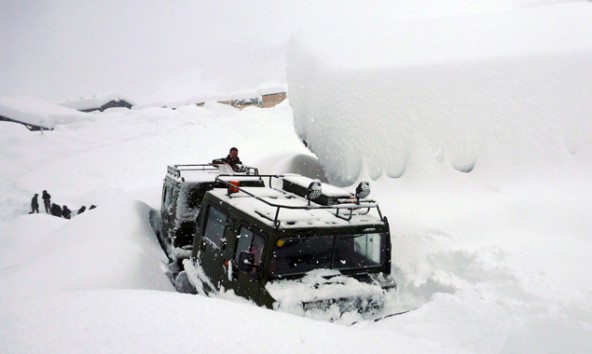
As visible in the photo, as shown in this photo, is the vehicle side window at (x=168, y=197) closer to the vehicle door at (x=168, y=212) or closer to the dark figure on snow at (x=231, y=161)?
the vehicle door at (x=168, y=212)

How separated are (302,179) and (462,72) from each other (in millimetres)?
3532

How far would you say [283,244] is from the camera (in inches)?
163

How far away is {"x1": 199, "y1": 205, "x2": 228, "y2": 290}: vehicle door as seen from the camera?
16.5 ft

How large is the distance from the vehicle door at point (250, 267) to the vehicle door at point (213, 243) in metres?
0.45

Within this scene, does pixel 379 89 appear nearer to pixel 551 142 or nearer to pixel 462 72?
pixel 462 72

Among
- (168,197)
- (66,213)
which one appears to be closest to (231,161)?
(168,197)

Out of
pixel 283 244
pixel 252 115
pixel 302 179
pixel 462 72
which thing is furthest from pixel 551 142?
pixel 252 115

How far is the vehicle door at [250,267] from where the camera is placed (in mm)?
4094

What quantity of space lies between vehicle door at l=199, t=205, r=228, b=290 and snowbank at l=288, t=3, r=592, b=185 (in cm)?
294

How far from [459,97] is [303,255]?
14.3ft

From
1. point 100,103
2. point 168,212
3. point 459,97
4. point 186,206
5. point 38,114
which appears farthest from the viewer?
point 100,103

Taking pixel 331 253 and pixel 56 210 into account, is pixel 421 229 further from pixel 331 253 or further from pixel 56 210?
pixel 56 210

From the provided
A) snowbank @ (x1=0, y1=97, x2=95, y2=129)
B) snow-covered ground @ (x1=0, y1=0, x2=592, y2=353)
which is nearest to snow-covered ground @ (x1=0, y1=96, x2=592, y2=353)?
snow-covered ground @ (x1=0, y1=0, x2=592, y2=353)

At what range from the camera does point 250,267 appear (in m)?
4.04
